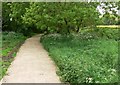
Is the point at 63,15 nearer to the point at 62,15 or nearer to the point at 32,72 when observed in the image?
the point at 62,15

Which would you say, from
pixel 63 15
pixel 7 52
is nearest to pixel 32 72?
pixel 7 52

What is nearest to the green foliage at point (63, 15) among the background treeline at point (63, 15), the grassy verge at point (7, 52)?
the background treeline at point (63, 15)

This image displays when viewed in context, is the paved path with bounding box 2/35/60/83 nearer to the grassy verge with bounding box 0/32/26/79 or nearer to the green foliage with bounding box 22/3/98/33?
the grassy verge with bounding box 0/32/26/79

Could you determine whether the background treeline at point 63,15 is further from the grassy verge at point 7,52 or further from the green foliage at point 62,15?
the grassy verge at point 7,52

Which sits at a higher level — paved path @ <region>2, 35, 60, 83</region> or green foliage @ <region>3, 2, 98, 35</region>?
green foliage @ <region>3, 2, 98, 35</region>

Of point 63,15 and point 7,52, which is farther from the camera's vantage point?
point 63,15

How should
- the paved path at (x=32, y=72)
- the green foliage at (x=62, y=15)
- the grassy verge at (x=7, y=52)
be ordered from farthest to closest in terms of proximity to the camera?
1. the green foliage at (x=62, y=15)
2. the grassy verge at (x=7, y=52)
3. the paved path at (x=32, y=72)

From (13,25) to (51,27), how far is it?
14.8 metres

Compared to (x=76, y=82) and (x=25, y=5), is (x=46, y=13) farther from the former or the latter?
(x=76, y=82)

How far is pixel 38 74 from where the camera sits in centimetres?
969

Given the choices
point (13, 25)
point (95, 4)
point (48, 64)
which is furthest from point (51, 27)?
point (13, 25)

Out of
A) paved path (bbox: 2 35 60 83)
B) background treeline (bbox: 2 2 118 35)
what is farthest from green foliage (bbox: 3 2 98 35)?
paved path (bbox: 2 35 60 83)

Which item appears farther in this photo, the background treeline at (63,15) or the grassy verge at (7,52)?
the background treeline at (63,15)

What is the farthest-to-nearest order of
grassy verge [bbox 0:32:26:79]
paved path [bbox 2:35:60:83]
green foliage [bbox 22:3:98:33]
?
green foliage [bbox 22:3:98:33] → grassy verge [bbox 0:32:26:79] → paved path [bbox 2:35:60:83]
